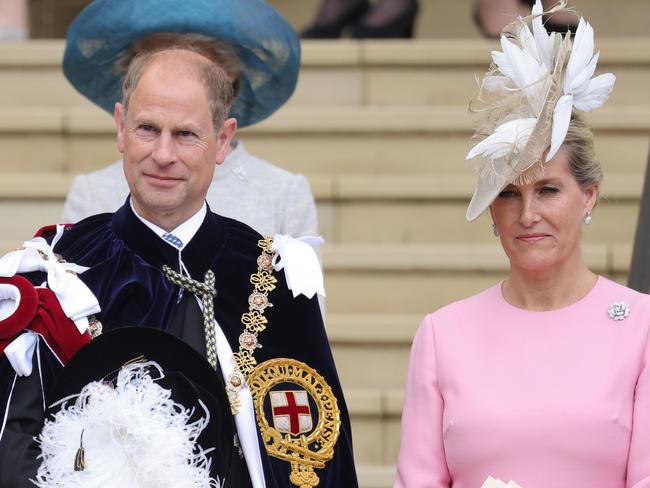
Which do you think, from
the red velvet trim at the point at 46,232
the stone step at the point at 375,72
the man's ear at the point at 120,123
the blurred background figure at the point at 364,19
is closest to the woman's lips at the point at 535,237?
the man's ear at the point at 120,123

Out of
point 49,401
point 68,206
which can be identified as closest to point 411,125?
point 68,206

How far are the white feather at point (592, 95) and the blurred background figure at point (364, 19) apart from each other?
350 cm

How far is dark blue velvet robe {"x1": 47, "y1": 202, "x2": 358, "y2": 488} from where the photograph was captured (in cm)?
347

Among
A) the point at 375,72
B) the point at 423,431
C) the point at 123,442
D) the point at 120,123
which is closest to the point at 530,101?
the point at 423,431

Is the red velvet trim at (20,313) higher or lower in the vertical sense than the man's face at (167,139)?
lower

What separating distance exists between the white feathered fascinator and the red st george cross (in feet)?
1.89

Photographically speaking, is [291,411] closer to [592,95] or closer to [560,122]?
[560,122]

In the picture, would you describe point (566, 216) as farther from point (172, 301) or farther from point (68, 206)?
point (68, 206)

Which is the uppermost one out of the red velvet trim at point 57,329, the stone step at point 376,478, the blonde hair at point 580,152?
the blonde hair at point 580,152

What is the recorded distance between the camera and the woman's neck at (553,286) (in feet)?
11.9

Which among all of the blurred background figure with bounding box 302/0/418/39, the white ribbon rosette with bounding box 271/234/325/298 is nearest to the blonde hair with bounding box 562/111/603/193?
the white ribbon rosette with bounding box 271/234/325/298

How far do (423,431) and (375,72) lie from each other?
345 centimetres

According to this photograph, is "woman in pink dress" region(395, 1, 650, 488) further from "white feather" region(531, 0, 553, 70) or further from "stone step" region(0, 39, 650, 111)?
"stone step" region(0, 39, 650, 111)

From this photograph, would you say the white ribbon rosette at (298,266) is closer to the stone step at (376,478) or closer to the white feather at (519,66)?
the white feather at (519,66)
